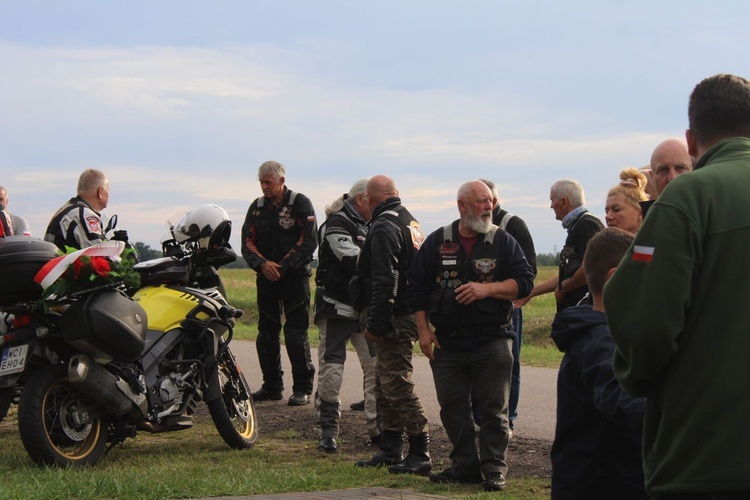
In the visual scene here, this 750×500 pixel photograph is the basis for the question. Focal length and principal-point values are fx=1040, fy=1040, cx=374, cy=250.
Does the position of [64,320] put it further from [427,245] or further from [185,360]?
[427,245]

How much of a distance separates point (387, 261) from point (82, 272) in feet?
7.14

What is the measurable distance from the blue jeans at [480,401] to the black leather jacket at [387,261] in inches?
25.4

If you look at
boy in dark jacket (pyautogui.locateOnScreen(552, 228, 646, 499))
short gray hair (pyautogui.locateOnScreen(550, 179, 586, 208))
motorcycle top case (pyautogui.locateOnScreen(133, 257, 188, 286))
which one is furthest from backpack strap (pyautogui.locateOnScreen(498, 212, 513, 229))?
boy in dark jacket (pyautogui.locateOnScreen(552, 228, 646, 499))

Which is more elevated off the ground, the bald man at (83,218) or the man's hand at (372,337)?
the bald man at (83,218)

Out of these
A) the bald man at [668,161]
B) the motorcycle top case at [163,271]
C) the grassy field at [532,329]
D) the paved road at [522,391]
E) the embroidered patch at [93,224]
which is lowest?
the grassy field at [532,329]

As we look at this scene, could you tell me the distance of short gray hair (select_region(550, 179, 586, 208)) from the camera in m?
8.28

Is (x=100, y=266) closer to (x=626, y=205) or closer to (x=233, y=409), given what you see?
(x=233, y=409)

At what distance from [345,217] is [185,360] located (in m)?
1.92

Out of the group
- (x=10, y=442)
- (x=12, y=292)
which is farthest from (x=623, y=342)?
(x=10, y=442)

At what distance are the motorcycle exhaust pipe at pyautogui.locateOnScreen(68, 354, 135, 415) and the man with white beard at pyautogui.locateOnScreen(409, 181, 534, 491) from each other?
7.21 ft

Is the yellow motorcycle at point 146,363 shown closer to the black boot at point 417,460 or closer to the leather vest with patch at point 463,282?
the black boot at point 417,460

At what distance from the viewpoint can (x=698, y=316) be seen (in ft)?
9.46

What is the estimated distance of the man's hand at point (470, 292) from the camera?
6.91 m

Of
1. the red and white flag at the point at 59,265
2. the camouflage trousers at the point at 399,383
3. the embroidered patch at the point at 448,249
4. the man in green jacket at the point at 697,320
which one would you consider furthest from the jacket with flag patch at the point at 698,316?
the red and white flag at the point at 59,265
